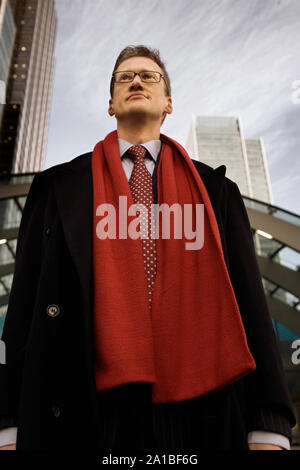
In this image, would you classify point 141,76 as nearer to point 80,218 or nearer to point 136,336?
point 80,218

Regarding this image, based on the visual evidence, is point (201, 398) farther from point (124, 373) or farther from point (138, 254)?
point (138, 254)

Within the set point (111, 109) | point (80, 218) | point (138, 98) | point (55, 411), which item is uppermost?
point (111, 109)

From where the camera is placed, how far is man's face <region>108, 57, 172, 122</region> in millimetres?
1812

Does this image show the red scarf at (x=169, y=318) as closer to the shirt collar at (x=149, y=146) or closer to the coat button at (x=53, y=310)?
the coat button at (x=53, y=310)

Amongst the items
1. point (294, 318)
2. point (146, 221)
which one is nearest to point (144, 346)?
point (146, 221)

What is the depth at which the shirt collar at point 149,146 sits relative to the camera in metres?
1.77

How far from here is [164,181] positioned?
1.56m

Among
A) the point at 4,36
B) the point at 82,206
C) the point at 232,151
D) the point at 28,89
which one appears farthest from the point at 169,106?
the point at 232,151

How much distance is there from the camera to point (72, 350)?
3.78 ft

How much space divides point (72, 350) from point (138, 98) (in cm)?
130

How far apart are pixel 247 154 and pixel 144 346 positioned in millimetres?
124907

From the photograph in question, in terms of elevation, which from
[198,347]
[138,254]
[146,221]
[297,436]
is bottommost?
[297,436]

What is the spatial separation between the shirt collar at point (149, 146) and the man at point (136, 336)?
0.81ft

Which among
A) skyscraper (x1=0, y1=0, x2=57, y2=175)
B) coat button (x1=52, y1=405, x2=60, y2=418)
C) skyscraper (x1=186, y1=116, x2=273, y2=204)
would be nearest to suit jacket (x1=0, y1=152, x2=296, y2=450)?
coat button (x1=52, y1=405, x2=60, y2=418)
